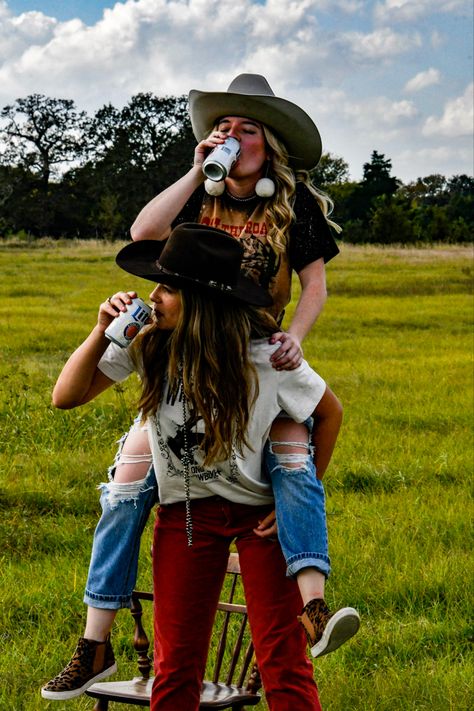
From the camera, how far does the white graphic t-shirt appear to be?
325 cm

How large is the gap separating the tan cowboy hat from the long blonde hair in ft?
0.19

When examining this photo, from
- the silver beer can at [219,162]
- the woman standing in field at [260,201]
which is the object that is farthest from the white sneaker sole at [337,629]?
the silver beer can at [219,162]

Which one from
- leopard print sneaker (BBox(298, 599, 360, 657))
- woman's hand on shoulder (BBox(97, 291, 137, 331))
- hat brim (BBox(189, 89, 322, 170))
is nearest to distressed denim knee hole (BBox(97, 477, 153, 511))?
woman's hand on shoulder (BBox(97, 291, 137, 331))

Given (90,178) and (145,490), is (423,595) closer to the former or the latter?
(145,490)

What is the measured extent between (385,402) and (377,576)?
5176 mm

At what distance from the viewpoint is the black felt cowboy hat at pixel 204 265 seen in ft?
10.3

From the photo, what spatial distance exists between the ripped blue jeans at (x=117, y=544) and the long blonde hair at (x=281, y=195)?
107 centimetres

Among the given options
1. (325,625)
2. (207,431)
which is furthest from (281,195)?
(325,625)

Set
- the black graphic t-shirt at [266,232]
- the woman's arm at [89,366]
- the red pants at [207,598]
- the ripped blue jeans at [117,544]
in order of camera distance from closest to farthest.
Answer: the woman's arm at [89,366] → the red pants at [207,598] → the ripped blue jeans at [117,544] → the black graphic t-shirt at [266,232]

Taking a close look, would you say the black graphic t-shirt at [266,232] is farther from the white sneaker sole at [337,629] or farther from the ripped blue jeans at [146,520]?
the white sneaker sole at [337,629]

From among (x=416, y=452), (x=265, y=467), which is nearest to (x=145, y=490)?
(x=265, y=467)

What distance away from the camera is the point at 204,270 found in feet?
10.2

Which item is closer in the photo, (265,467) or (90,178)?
(265,467)

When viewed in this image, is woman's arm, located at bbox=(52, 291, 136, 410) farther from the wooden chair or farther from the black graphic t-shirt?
the wooden chair
